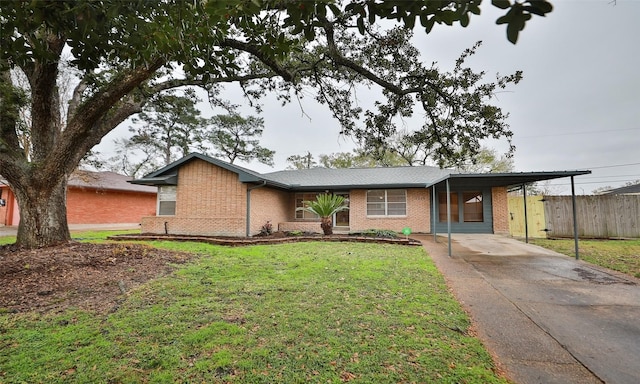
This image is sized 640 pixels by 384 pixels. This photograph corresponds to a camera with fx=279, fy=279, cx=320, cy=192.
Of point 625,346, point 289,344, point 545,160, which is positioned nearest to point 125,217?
point 289,344

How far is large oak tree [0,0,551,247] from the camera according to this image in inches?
84.1

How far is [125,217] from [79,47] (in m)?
22.2

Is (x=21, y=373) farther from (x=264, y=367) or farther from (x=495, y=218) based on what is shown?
(x=495, y=218)

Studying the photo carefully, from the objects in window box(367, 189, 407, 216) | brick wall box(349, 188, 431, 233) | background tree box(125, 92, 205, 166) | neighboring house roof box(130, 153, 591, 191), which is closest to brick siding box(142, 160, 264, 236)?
neighboring house roof box(130, 153, 591, 191)

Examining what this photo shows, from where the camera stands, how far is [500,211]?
13562mm

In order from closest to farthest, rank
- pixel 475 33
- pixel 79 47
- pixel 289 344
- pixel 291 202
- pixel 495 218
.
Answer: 1. pixel 289 344
2. pixel 79 47
3. pixel 475 33
4. pixel 495 218
5. pixel 291 202

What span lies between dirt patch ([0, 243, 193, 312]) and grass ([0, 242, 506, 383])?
0.35 m

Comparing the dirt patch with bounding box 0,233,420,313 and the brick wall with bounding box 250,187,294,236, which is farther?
the brick wall with bounding box 250,187,294,236

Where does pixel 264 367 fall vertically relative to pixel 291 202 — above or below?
below

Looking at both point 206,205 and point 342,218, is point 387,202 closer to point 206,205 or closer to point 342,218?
point 342,218

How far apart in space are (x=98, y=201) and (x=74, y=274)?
18588 millimetres

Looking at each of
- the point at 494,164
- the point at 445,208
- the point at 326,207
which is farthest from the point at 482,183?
the point at 494,164

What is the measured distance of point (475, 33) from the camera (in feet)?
16.1

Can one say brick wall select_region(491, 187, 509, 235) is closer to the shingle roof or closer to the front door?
the shingle roof
